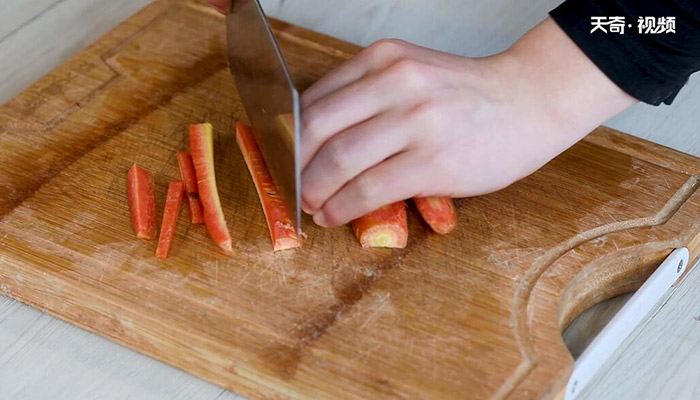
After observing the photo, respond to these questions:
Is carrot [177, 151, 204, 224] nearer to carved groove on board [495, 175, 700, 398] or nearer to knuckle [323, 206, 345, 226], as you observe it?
knuckle [323, 206, 345, 226]

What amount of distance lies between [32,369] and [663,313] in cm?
Answer: 115

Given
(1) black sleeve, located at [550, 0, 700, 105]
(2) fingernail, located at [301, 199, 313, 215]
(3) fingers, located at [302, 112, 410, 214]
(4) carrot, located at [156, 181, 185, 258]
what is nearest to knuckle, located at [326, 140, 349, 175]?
(3) fingers, located at [302, 112, 410, 214]

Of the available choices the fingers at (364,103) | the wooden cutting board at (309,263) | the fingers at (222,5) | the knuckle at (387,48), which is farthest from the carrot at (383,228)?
the fingers at (222,5)

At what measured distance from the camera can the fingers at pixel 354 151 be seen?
181cm

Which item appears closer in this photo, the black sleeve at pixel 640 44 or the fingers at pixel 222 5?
the black sleeve at pixel 640 44

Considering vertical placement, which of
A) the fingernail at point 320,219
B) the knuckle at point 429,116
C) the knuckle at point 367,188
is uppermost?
the knuckle at point 429,116

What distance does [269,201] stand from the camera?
1.94 metres

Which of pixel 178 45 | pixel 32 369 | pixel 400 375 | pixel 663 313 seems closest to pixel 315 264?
pixel 400 375

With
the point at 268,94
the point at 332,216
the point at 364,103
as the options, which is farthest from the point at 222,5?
the point at 332,216

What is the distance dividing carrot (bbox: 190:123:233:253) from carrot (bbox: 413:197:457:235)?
0.37 m

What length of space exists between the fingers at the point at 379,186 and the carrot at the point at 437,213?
8cm

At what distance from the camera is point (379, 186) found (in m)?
1.82

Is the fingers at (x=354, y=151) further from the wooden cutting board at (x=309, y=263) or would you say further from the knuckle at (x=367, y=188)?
the wooden cutting board at (x=309, y=263)

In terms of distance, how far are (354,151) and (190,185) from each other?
38 centimetres
